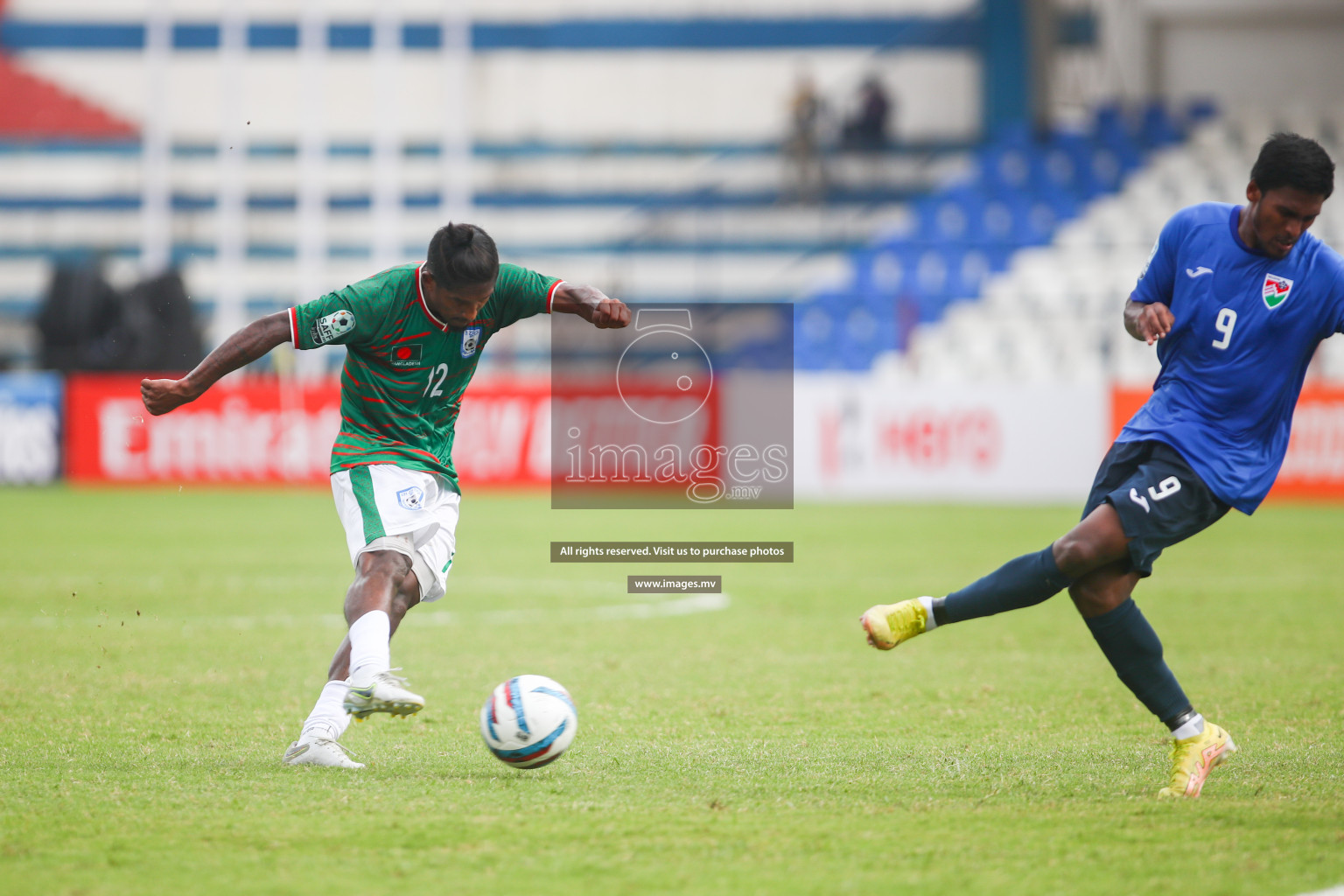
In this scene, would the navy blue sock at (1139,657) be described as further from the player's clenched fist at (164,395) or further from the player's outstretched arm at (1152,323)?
the player's clenched fist at (164,395)

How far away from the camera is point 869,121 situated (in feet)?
88.6

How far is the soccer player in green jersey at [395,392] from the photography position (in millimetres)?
5027

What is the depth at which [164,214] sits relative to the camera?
87.3ft


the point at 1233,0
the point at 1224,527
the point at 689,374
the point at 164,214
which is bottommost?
the point at 1224,527

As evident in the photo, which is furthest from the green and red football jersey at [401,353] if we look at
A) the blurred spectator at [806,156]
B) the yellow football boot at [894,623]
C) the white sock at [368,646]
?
the blurred spectator at [806,156]

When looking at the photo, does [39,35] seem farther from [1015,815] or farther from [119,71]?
[1015,815]

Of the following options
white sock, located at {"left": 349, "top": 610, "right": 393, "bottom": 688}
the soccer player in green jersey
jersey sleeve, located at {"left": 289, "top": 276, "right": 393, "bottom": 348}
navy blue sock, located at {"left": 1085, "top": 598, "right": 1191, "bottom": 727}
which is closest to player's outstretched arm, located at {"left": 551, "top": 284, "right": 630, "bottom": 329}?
the soccer player in green jersey

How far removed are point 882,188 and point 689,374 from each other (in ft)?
25.7

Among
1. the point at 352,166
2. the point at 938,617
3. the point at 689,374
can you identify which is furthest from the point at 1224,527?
the point at 352,166

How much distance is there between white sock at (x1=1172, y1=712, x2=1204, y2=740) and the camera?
4.77 meters

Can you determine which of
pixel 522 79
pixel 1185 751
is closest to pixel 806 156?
pixel 522 79

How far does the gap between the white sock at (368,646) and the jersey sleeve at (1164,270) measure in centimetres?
276

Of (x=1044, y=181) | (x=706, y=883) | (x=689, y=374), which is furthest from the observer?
(x=1044, y=181)

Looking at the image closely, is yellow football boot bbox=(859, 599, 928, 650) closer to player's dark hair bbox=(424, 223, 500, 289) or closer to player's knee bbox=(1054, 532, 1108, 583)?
player's knee bbox=(1054, 532, 1108, 583)
